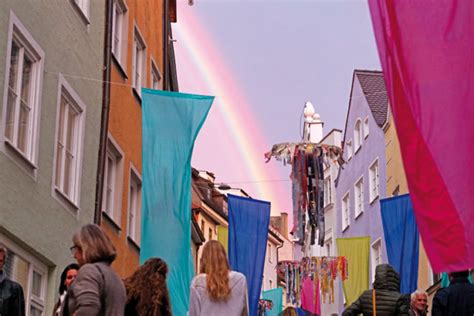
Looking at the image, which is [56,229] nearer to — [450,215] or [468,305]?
[468,305]

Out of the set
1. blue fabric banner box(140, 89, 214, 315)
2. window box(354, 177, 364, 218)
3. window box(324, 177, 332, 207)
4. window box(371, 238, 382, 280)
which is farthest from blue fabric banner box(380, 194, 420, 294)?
window box(324, 177, 332, 207)

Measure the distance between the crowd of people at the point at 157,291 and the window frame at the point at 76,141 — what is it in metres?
7.82

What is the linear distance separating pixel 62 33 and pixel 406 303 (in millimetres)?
10039

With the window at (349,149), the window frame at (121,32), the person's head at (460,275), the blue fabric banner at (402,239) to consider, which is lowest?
the person's head at (460,275)

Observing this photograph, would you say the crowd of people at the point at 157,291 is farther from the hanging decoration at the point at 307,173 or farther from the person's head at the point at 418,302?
the hanging decoration at the point at 307,173

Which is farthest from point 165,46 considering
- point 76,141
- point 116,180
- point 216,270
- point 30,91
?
point 216,270

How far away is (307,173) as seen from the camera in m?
34.4

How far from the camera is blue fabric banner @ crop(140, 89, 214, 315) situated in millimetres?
18406

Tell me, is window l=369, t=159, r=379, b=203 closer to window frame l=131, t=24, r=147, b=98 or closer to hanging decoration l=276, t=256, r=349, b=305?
hanging decoration l=276, t=256, r=349, b=305

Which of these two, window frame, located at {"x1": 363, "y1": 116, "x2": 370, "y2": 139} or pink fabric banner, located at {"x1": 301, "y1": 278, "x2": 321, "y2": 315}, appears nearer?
pink fabric banner, located at {"x1": 301, "y1": 278, "x2": 321, "y2": 315}

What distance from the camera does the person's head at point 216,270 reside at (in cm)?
1065

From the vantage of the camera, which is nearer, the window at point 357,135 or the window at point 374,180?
the window at point 374,180

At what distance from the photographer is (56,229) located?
19266mm

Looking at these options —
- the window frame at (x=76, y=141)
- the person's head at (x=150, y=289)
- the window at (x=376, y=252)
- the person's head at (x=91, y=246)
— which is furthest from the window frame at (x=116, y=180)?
the window at (x=376, y=252)
